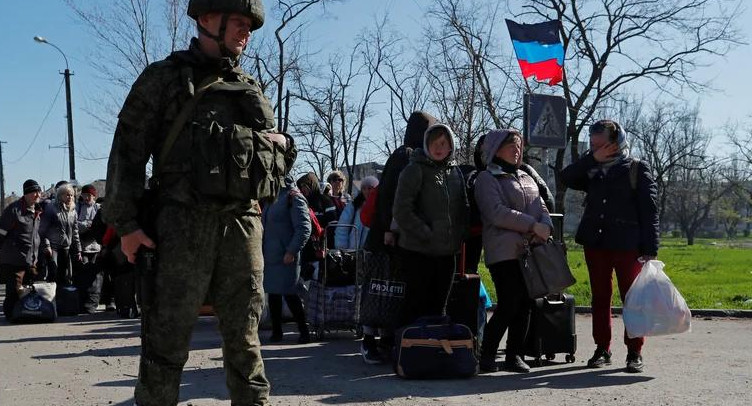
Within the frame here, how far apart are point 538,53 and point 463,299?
6.09 meters

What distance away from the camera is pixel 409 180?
6.56 meters

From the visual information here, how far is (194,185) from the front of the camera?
3.68m

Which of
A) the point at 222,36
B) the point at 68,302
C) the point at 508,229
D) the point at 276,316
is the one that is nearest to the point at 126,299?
the point at 68,302

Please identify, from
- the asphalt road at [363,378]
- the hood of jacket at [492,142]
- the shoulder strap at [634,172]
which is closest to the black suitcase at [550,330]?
the asphalt road at [363,378]

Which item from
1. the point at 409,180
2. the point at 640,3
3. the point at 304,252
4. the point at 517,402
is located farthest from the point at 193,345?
the point at 640,3

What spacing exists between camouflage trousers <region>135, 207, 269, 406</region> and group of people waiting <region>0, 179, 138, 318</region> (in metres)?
7.88

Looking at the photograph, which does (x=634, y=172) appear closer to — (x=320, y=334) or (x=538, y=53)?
(x=320, y=334)

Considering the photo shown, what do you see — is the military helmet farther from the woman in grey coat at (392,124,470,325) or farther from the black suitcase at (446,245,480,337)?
the black suitcase at (446,245,480,337)

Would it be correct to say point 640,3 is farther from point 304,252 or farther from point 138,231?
point 138,231

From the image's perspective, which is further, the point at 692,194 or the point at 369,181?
the point at 692,194

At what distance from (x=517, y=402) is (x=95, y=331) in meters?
6.22

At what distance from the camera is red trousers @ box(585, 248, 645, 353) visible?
22.0ft

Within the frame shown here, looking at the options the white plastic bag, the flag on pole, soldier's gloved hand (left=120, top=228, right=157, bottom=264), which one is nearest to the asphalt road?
the white plastic bag

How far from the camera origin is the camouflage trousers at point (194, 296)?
372 centimetres
